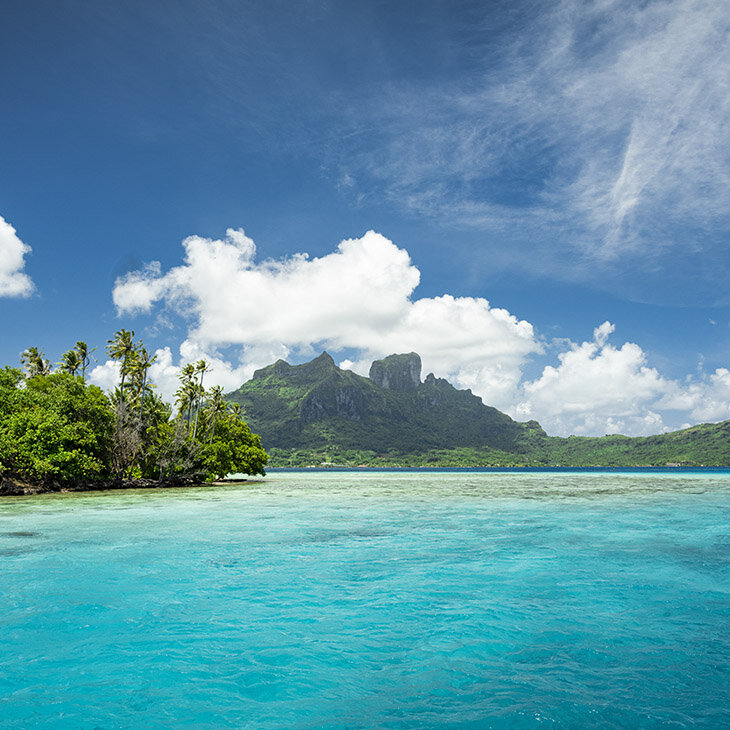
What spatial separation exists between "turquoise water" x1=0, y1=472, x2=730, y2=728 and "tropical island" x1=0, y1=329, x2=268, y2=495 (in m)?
33.8

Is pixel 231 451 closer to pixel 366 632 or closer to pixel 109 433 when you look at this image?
pixel 109 433

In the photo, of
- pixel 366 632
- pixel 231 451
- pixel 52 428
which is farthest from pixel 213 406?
pixel 366 632

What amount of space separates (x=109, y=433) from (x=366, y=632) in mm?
63346

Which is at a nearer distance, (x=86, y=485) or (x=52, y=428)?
(x=52, y=428)

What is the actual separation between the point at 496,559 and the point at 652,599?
6303mm

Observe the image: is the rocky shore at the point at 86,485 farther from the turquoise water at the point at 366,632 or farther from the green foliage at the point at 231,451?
the turquoise water at the point at 366,632

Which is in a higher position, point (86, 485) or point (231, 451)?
point (231, 451)

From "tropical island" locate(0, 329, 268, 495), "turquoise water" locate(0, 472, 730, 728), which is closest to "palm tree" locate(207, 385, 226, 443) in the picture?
"tropical island" locate(0, 329, 268, 495)

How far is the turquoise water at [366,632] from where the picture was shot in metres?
7.83

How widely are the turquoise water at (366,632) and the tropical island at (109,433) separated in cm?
3381

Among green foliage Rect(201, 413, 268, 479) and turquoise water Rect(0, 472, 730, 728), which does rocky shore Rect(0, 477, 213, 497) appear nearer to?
green foliage Rect(201, 413, 268, 479)

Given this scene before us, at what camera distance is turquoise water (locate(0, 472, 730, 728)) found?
783 centimetres

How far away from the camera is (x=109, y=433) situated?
6481 centimetres

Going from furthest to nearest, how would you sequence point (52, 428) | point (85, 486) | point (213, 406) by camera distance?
1. point (213, 406)
2. point (85, 486)
3. point (52, 428)
